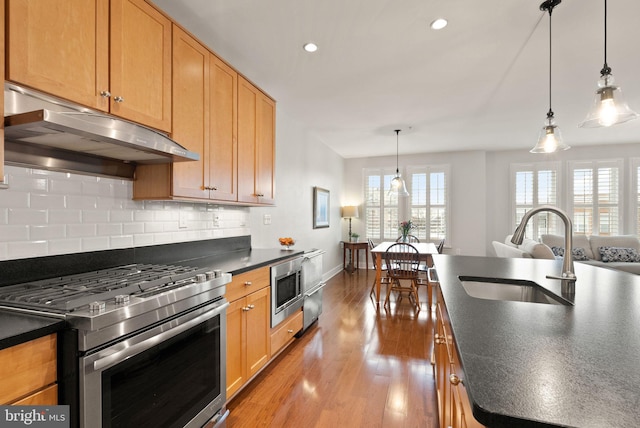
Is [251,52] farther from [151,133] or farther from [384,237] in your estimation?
[384,237]

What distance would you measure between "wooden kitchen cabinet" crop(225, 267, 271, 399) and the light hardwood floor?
0.18 m

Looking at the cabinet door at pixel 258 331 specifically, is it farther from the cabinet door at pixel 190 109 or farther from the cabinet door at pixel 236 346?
the cabinet door at pixel 190 109

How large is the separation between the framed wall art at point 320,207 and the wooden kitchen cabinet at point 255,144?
2.20 m

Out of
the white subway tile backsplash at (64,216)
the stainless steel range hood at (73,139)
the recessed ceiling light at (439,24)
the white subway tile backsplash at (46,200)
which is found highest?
the recessed ceiling light at (439,24)

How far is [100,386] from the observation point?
114 cm

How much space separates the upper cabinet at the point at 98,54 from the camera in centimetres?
121

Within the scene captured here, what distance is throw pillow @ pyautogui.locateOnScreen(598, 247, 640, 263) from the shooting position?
5.07 meters

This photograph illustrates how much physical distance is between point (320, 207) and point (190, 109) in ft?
12.0

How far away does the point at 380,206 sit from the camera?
7.23 m

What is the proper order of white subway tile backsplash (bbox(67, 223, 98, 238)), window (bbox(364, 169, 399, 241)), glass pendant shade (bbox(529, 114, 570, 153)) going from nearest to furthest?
white subway tile backsplash (bbox(67, 223, 98, 238))
glass pendant shade (bbox(529, 114, 570, 153))
window (bbox(364, 169, 399, 241))

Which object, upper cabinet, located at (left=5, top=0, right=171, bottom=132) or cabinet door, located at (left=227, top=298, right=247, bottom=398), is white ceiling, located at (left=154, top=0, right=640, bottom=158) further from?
cabinet door, located at (left=227, top=298, right=247, bottom=398)

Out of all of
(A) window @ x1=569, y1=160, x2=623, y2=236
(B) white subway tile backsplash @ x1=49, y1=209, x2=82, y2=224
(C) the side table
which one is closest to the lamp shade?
(C) the side table

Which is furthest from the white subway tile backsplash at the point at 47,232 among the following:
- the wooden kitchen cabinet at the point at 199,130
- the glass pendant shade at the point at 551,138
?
the glass pendant shade at the point at 551,138

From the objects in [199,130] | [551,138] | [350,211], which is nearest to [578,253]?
[350,211]
